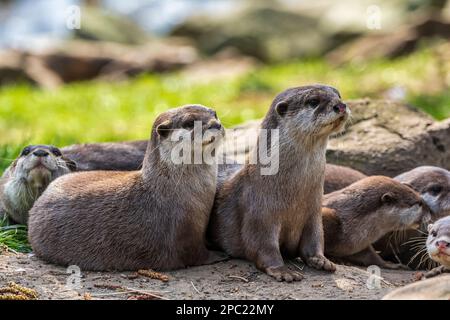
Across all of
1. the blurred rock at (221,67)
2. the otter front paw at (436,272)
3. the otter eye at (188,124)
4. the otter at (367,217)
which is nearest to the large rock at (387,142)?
the otter at (367,217)

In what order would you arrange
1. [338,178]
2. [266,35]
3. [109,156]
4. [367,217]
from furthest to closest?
[266,35], [109,156], [338,178], [367,217]

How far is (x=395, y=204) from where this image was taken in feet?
16.6

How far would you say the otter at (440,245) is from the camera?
4.28m

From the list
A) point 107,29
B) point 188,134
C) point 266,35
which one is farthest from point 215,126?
point 107,29

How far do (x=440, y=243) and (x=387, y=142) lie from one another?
6.32ft

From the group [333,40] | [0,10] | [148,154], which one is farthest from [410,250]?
[0,10]

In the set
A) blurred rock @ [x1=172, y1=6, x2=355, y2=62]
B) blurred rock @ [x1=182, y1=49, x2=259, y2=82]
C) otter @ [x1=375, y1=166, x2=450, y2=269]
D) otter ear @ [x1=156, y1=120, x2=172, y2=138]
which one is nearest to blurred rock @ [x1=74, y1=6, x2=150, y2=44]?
blurred rock @ [x1=172, y1=6, x2=355, y2=62]

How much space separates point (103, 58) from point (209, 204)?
11253mm

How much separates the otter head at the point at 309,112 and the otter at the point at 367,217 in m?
0.79

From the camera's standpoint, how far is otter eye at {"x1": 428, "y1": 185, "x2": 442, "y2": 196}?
530 cm

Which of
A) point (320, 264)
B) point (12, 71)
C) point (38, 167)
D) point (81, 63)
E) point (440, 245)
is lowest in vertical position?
point (320, 264)

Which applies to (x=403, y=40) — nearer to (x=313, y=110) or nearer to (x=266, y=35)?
(x=266, y=35)

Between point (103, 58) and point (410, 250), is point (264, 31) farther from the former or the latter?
point (410, 250)

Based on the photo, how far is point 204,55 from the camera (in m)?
17.5
